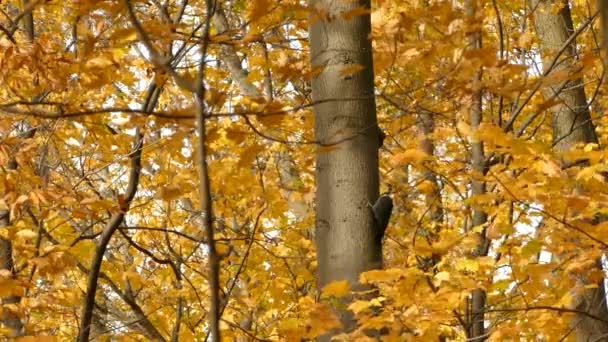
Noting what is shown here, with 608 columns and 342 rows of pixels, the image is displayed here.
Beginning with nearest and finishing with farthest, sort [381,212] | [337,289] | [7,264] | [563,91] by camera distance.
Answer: [337,289]
[381,212]
[7,264]
[563,91]

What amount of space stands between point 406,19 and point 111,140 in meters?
2.35

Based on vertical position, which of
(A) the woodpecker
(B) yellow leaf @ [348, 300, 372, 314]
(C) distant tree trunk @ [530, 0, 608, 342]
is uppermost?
(C) distant tree trunk @ [530, 0, 608, 342]

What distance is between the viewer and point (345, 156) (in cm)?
283

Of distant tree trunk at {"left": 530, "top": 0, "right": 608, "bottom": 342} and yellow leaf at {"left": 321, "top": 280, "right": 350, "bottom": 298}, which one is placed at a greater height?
distant tree trunk at {"left": 530, "top": 0, "right": 608, "bottom": 342}

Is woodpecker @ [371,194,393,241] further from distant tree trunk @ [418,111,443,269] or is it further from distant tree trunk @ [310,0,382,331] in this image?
distant tree trunk @ [418,111,443,269]

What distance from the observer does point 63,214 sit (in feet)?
15.4

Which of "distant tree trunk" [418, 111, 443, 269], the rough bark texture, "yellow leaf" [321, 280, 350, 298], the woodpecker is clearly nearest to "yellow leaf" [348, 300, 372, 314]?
"yellow leaf" [321, 280, 350, 298]

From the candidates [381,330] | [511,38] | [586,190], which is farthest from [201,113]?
[511,38]

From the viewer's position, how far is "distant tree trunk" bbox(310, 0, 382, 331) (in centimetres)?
→ 277

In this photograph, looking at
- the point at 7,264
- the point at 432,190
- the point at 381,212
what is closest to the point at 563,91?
the point at 432,190

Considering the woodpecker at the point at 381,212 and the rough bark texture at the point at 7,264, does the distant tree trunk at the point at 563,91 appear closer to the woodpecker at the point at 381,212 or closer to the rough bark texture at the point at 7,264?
the woodpecker at the point at 381,212

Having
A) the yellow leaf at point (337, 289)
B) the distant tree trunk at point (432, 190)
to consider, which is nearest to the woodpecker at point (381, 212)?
the yellow leaf at point (337, 289)

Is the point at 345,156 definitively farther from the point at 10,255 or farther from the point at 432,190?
the point at 10,255

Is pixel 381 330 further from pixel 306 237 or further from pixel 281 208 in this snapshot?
pixel 306 237
